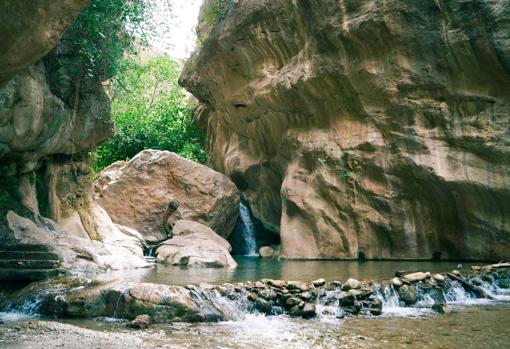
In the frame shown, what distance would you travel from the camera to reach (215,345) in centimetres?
549

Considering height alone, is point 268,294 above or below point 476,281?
below

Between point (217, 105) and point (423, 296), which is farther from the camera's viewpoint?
point (217, 105)

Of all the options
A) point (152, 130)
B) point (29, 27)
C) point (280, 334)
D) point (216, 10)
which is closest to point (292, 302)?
point (280, 334)

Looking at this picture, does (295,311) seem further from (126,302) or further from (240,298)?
(126,302)

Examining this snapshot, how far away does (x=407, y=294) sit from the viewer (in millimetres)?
8227

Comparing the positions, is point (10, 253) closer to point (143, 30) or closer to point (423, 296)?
point (143, 30)

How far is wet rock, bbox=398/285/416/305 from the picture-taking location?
8.14 metres

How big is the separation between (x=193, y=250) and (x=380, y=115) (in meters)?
5.98

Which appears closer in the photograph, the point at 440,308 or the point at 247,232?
the point at 440,308

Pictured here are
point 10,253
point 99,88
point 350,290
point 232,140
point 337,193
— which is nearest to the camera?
point 350,290

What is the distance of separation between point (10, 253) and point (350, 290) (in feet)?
17.7

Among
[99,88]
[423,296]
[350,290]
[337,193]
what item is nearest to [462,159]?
[337,193]

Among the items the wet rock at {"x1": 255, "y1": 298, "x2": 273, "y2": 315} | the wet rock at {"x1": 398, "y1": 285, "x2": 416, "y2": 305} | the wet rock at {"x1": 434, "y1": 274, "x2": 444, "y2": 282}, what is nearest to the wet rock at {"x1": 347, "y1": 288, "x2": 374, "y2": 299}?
the wet rock at {"x1": 398, "y1": 285, "x2": 416, "y2": 305}

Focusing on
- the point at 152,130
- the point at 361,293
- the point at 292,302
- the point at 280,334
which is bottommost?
the point at 280,334
